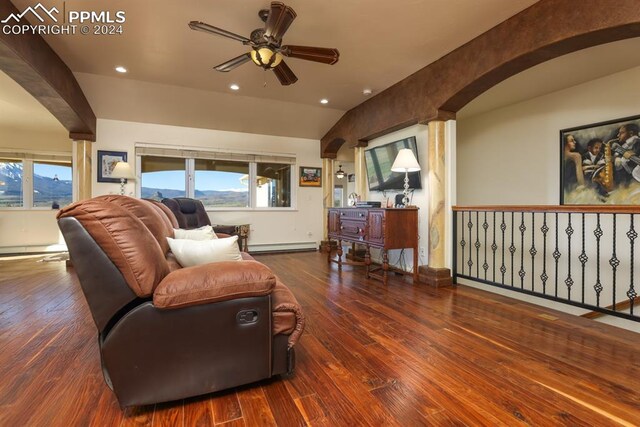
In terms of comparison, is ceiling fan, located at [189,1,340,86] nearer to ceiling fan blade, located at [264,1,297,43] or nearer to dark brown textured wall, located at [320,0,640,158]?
ceiling fan blade, located at [264,1,297,43]

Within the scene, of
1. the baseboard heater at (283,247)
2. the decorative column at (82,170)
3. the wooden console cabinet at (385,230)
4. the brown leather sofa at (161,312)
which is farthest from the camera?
the baseboard heater at (283,247)

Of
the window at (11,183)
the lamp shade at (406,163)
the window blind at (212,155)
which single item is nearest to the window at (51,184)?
the window at (11,183)

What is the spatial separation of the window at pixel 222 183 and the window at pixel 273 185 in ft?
0.86

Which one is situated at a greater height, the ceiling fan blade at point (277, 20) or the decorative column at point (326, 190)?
the ceiling fan blade at point (277, 20)

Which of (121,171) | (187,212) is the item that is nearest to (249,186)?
(187,212)

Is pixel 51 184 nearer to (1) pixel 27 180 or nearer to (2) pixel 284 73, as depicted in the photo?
(1) pixel 27 180

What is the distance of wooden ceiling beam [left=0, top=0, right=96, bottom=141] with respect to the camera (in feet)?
8.33

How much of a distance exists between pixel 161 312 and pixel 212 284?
23 centimetres

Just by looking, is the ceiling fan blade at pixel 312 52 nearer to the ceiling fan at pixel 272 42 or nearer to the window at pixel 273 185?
the ceiling fan at pixel 272 42

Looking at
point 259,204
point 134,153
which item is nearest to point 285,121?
point 259,204

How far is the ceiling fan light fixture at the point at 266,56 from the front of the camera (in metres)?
2.48

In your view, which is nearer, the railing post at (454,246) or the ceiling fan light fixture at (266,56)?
the ceiling fan light fixture at (266,56)

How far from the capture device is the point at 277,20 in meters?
2.24

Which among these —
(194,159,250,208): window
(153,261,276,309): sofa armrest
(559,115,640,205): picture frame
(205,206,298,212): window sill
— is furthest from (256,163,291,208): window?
(153,261,276,309): sofa armrest
